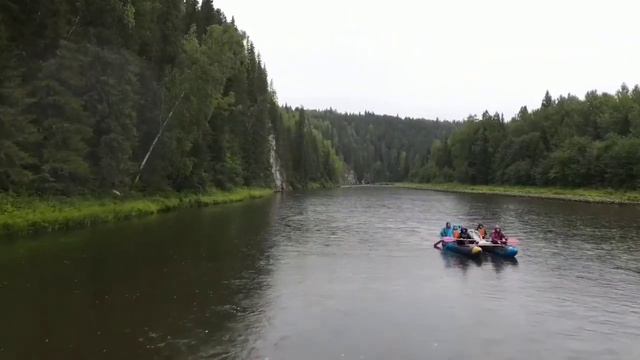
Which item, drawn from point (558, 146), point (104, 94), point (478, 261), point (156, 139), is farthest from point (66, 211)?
point (558, 146)

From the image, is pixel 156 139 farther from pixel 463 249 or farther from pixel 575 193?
pixel 575 193

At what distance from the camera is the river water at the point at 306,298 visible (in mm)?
15727

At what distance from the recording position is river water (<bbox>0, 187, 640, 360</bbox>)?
1573 cm

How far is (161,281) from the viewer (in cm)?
2380

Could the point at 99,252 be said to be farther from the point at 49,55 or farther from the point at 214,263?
the point at 49,55

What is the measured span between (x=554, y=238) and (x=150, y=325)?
111ft

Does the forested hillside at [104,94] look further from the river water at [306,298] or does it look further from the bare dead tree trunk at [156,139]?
the river water at [306,298]

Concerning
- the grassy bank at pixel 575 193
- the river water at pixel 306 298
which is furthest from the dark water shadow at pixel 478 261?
the grassy bank at pixel 575 193

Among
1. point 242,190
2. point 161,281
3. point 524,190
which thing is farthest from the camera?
point 524,190

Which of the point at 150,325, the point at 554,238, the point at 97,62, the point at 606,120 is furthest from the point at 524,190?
the point at 150,325

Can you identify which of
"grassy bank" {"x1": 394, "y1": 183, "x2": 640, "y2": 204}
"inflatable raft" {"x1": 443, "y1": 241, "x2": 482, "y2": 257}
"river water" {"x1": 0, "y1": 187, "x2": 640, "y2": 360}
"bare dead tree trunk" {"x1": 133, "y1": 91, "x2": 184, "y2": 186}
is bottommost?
"river water" {"x1": 0, "y1": 187, "x2": 640, "y2": 360}

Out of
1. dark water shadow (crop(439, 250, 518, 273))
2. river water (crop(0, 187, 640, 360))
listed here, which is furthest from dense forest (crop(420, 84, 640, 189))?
dark water shadow (crop(439, 250, 518, 273))

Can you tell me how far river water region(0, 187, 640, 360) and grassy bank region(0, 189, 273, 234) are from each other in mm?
1789

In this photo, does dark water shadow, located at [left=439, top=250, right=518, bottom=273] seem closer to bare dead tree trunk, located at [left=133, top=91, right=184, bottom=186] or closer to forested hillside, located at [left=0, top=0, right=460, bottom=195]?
forested hillside, located at [left=0, top=0, right=460, bottom=195]
